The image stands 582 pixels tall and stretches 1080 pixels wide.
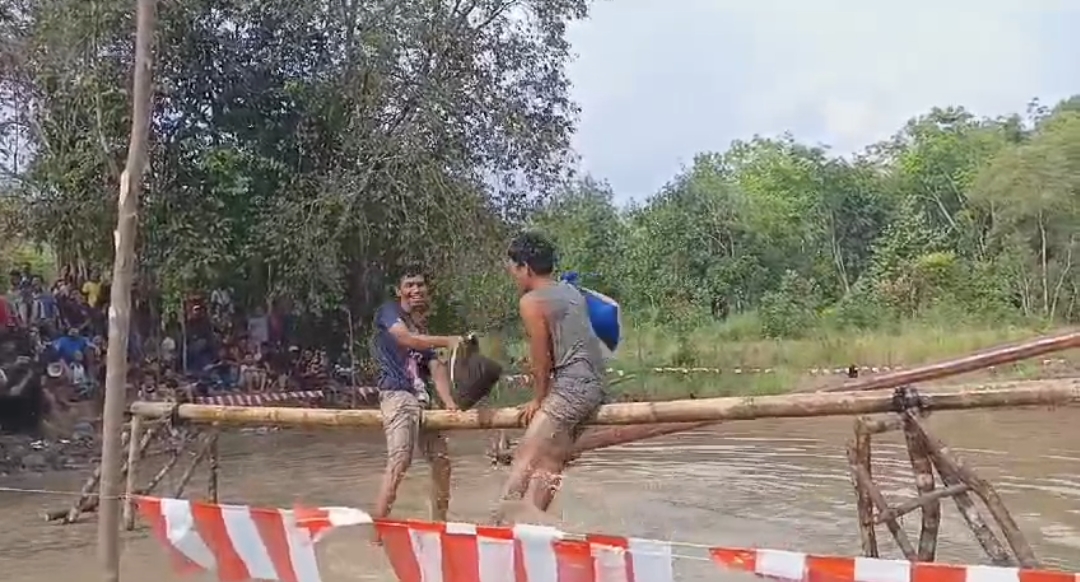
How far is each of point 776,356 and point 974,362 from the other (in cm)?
1908

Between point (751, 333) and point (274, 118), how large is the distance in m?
14.8

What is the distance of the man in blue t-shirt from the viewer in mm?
7727

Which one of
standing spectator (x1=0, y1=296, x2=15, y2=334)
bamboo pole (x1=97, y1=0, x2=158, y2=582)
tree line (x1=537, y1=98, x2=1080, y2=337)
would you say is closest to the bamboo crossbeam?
bamboo pole (x1=97, y1=0, x2=158, y2=582)

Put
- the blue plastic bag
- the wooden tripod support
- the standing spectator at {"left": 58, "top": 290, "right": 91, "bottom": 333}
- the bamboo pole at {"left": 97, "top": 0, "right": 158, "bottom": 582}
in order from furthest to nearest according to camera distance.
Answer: the standing spectator at {"left": 58, "top": 290, "right": 91, "bottom": 333}, the blue plastic bag, the wooden tripod support, the bamboo pole at {"left": 97, "top": 0, "right": 158, "bottom": 582}

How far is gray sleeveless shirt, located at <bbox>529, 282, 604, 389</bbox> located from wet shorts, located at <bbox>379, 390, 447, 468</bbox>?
1462 millimetres

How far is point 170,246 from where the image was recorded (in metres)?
17.4

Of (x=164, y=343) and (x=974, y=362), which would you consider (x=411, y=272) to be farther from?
(x=164, y=343)

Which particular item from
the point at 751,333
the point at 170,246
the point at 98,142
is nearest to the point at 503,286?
the point at 170,246

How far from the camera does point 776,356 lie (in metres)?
25.4

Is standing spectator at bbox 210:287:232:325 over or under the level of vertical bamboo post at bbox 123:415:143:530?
over

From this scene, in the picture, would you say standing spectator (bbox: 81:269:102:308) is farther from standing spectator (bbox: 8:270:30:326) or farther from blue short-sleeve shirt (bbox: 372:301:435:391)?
blue short-sleeve shirt (bbox: 372:301:435:391)

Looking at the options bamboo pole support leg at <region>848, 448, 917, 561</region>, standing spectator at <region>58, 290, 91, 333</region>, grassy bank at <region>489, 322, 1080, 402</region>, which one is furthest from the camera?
grassy bank at <region>489, 322, 1080, 402</region>

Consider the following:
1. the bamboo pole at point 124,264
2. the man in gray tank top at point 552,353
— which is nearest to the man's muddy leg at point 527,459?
the man in gray tank top at point 552,353

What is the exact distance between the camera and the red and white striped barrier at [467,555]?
4.38 meters
